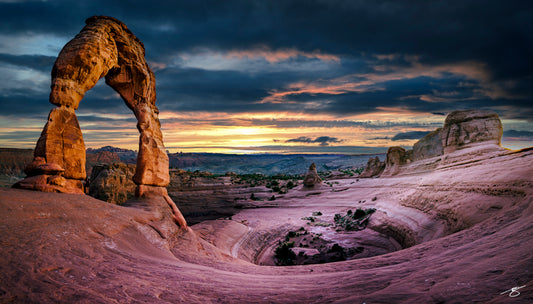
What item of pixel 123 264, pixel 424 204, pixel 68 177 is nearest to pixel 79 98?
pixel 68 177

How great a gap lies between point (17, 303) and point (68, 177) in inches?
366

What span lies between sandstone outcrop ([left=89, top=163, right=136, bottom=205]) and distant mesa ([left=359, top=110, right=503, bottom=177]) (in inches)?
1250

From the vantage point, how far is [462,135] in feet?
71.6

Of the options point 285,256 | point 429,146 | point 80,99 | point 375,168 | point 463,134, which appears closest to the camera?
point 80,99

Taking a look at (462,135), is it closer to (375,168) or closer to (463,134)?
(463,134)

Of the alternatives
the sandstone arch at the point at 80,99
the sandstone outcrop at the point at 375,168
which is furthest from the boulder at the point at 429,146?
the sandstone arch at the point at 80,99

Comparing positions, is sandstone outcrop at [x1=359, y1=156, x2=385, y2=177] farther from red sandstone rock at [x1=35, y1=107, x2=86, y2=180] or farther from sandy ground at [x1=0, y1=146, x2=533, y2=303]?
red sandstone rock at [x1=35, y1=107, x2=86, y2=180]

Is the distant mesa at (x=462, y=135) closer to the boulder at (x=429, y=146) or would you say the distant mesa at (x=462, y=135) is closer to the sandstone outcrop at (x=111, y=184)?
the boulder at (x=429, y=146)

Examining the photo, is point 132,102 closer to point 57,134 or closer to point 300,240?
point 57,134

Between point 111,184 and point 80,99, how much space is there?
18.4m

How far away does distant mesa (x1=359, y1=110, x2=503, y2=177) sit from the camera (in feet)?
64.7

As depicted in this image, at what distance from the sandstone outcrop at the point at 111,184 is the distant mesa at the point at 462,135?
104 ft

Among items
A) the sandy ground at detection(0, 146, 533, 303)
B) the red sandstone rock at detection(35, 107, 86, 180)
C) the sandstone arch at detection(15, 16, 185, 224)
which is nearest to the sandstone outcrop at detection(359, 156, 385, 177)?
the sandy ground at detection(0, 146, 533, 303)

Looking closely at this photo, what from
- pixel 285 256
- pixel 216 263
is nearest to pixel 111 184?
pixel 285 256
